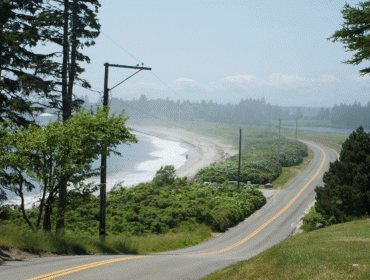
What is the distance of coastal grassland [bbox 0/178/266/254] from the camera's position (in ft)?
49.1

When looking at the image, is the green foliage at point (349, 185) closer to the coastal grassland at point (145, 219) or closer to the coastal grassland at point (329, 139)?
the coastal grassland at point (145, 219)

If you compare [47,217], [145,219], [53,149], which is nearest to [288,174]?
[145,219]

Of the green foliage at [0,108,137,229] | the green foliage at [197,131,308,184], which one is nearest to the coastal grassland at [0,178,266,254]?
the green foliage at [0,108,137,229]

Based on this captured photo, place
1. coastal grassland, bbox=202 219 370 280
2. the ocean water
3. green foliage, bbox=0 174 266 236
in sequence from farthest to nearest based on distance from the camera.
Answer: the ocean water
green foliage, bbox=0 174 266 236
coastal grassland, bbox=202 219 370 280

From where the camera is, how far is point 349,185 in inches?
1152

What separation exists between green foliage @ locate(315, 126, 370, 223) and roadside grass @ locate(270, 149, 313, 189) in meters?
25.5

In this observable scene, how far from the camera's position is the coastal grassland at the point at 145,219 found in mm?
14961

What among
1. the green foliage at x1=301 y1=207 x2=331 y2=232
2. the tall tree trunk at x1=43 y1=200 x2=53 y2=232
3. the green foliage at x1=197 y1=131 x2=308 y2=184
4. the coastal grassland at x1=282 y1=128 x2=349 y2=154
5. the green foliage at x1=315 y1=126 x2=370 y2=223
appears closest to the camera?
the tall tree trunk at x1=43 y1=200 x2=53 y2=232

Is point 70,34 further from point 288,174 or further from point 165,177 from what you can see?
point 288,174

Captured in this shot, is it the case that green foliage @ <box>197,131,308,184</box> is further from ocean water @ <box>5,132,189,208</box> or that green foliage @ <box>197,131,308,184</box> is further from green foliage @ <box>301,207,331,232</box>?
green foliage @ <box>301,207,331,232</box>

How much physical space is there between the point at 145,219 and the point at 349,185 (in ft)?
57.2

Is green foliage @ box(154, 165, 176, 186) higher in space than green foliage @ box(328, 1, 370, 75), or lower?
lower

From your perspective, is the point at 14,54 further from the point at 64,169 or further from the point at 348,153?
the point at 348,153

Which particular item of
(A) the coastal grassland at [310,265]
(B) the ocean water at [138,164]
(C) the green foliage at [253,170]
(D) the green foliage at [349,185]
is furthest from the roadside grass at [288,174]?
(A) the coastal grassland at [310,265]
